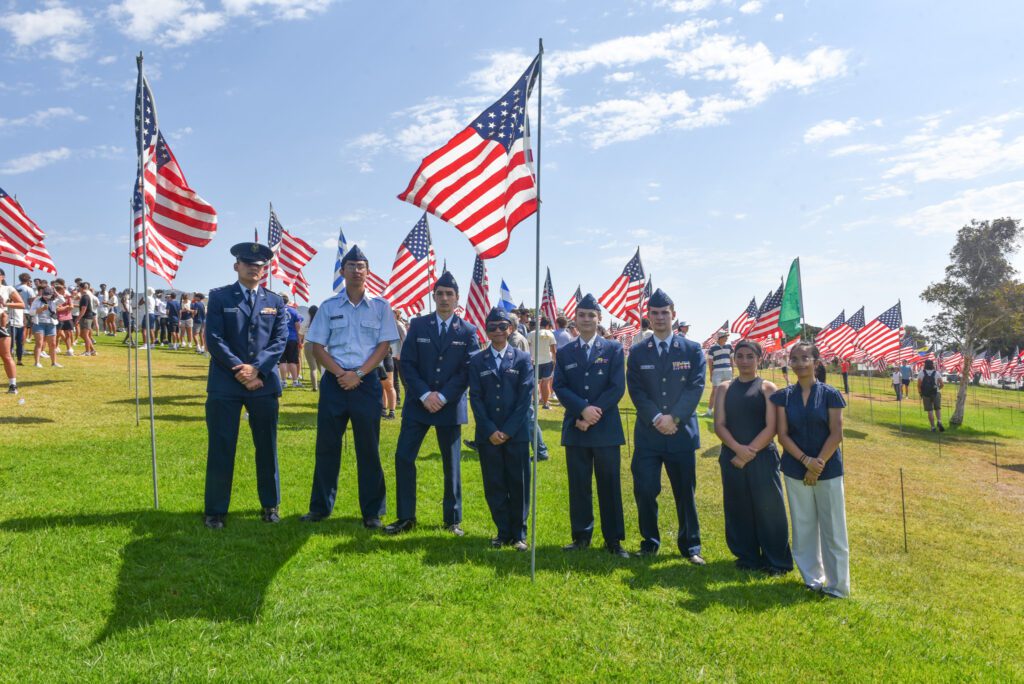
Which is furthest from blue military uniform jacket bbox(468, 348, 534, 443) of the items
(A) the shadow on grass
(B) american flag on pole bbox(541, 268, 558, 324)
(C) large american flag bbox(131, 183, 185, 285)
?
(B) american flag on pole bbox(541, 268, 558, 324)

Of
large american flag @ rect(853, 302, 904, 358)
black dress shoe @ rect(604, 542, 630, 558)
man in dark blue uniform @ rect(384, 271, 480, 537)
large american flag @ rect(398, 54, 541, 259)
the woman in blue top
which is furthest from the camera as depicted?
large american flag @ rect(853, 302, 904, 358)

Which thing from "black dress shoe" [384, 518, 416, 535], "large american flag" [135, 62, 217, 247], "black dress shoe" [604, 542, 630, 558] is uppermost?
"large american flag" [135, 62, 217, 247]

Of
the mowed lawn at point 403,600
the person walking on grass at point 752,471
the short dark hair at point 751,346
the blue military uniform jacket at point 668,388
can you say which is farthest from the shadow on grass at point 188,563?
the short dark hair at point 751,346

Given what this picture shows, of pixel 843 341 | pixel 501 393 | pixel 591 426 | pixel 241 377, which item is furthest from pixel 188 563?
pixel 843 341

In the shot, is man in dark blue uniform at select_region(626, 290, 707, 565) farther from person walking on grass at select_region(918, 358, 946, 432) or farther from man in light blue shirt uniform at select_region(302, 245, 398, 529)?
person walking on grass at select_region(918, 358, 946, 432)

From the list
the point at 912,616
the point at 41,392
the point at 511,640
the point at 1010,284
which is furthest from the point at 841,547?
the point at 1010,284

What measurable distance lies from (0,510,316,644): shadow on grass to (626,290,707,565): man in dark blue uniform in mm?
3548

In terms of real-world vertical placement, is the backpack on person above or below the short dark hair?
below

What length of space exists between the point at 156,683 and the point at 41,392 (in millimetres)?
12335

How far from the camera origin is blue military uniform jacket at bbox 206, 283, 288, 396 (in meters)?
6.34

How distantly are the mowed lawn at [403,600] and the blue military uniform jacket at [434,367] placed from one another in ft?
4.24

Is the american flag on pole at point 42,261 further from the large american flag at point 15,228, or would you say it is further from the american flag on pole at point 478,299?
the american flag on pole at point 478,299

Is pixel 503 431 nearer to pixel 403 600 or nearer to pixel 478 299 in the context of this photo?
pixel 403 600

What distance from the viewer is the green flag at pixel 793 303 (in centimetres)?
1961
